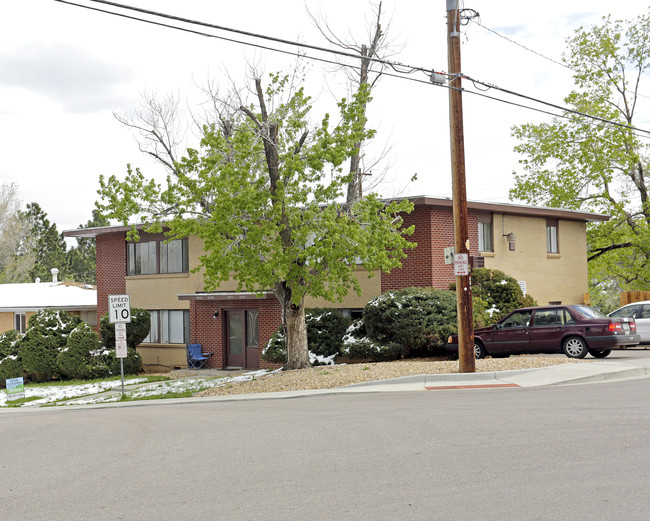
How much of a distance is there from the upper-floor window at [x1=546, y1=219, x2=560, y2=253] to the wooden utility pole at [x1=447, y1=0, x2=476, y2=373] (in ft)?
48.5

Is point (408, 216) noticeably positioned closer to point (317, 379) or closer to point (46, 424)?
point (317, 379)

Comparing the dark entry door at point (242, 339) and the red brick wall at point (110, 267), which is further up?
the red brick wall at point (110, 267)

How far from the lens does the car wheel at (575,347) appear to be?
66.3 ft

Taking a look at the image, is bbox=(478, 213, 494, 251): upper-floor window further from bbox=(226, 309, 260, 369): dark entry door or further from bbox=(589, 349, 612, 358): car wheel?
bbox=(226, 309, 260, 369): dark entry door

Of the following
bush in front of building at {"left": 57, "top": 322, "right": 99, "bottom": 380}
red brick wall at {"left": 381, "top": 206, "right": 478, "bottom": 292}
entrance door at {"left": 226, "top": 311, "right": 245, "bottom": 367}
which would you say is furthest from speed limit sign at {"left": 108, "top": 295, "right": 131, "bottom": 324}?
entrance door at {"left": 226, "top": 311, "right": 245, "bottom": 367}

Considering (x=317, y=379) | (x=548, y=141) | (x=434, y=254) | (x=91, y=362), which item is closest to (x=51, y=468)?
(x=317, y=379)

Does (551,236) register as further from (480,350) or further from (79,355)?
(79,355)

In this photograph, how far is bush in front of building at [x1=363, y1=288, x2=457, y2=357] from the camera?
22391mm

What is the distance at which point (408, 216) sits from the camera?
1005 inches

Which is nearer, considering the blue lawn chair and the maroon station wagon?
the maroon station wagon

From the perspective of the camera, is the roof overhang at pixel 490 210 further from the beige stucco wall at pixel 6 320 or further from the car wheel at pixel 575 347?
the beige stucco wall at pixel 6 320

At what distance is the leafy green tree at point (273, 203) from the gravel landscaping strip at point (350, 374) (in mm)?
2298

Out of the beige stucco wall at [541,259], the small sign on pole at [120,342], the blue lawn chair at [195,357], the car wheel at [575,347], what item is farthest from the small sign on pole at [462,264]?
the blue lawn chair at [195,357]

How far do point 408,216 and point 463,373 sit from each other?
941 cm
